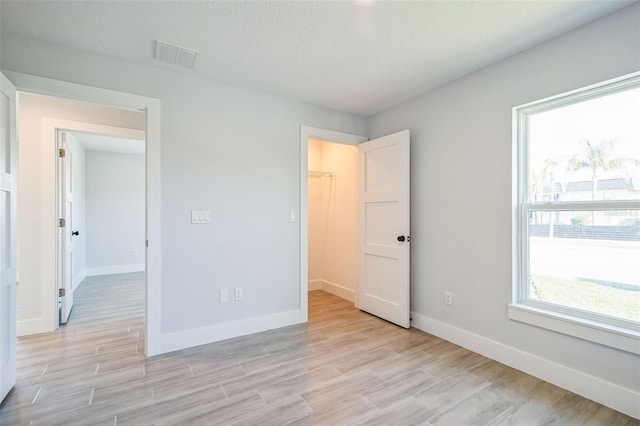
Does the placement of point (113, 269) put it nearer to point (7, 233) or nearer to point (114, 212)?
point (114, 212)

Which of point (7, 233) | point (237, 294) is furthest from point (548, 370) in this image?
point (7, 233)

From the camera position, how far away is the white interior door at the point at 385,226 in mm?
3105

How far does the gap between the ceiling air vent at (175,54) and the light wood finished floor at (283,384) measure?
8.07ft

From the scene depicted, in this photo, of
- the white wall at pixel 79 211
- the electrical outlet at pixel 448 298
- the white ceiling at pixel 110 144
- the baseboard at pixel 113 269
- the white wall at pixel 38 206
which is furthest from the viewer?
the baseboard at pixel 113 269

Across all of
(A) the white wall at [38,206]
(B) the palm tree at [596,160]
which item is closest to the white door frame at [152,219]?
(A) the white wall at [38,206]

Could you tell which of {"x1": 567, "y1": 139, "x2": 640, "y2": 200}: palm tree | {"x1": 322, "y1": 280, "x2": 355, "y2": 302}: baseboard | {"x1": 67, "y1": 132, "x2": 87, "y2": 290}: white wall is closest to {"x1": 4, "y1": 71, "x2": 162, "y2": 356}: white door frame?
{"x1": 322, "y1": 280, "x2": 355, "y2": 302}: baseboard

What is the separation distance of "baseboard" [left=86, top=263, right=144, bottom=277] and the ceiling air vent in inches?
203

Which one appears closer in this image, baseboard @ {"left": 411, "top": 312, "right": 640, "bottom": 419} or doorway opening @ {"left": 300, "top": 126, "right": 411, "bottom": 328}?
baseboard @ {"left": 411, "top": 312, "right": 640, "bottom": 419}

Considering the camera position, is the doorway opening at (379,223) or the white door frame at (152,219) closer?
the white door frame at (152,219)

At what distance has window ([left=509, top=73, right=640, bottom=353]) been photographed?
183cm

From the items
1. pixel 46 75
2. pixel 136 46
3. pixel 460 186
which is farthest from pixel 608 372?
pixel 46 75

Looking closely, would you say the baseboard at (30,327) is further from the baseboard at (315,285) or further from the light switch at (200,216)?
the baseboard at (315,285)

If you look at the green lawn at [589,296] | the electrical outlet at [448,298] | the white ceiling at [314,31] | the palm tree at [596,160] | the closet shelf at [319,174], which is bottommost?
the electrical outlet at [448,298]

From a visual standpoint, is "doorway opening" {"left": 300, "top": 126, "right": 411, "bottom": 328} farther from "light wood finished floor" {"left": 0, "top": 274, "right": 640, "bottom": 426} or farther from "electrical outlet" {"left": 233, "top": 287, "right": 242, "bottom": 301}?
"electrical outlet" {"left": 233, "top": 287, "right": 242, "bottom": 301}
